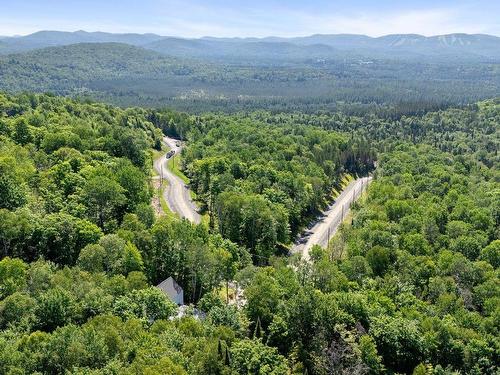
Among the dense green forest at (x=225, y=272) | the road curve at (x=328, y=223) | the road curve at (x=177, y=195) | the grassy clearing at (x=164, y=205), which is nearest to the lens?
the dense green forest at (x=225, y=272)

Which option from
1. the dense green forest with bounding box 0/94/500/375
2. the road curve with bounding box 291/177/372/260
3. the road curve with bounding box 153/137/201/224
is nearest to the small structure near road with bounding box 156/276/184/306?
the dense green forest with bounding box 0/94/500/375

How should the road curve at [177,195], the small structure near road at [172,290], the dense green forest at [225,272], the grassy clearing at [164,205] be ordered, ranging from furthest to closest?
1. the road curve at [177,195]
2. the grassy clearing at [164,205]
3. the small structure near road at [172,290]
4. the dense green forest at [225,272]

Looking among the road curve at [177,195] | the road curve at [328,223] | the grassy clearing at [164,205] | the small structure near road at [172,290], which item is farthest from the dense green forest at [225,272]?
the grassy clearing at [164,205]

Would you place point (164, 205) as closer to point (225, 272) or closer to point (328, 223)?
point (328, 223)

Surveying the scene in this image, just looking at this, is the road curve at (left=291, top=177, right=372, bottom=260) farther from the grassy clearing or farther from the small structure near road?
the small structure near road

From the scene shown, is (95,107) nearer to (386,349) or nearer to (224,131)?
(224,131)

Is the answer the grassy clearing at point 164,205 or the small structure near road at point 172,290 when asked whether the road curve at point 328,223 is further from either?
the small structure near road at point 172,290

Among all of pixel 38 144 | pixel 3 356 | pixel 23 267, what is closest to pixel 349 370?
pixel 3 356
